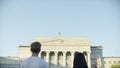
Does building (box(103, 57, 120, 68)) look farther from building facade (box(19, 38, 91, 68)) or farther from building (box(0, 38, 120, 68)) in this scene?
building facade (box(19, 38, 91, 68))

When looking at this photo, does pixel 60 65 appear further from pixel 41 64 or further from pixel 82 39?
pixel 41 64

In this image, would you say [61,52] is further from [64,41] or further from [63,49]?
[64,41]

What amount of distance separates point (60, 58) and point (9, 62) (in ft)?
42.5

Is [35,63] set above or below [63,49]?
above

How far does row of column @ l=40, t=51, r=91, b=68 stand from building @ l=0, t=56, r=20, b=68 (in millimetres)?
7047

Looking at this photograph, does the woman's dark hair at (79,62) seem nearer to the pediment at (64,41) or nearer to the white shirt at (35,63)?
the white shirt at (35,63)

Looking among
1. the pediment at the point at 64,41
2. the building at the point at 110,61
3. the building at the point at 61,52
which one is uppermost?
the pediment at the point at 64,41

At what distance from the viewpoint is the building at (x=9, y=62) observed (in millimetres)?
67625

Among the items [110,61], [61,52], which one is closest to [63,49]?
[61,52]

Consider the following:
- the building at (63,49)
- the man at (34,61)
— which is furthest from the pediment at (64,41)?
the man at (34,61)

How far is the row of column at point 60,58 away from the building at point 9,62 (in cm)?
705

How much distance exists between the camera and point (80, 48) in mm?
63438

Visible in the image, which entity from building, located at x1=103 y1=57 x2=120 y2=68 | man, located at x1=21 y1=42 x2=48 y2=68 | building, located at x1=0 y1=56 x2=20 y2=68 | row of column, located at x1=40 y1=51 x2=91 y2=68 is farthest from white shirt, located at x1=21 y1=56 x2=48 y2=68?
building, located at x1=103 y1=57 x2=120 y2=68

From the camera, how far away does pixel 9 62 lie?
2689 inches
